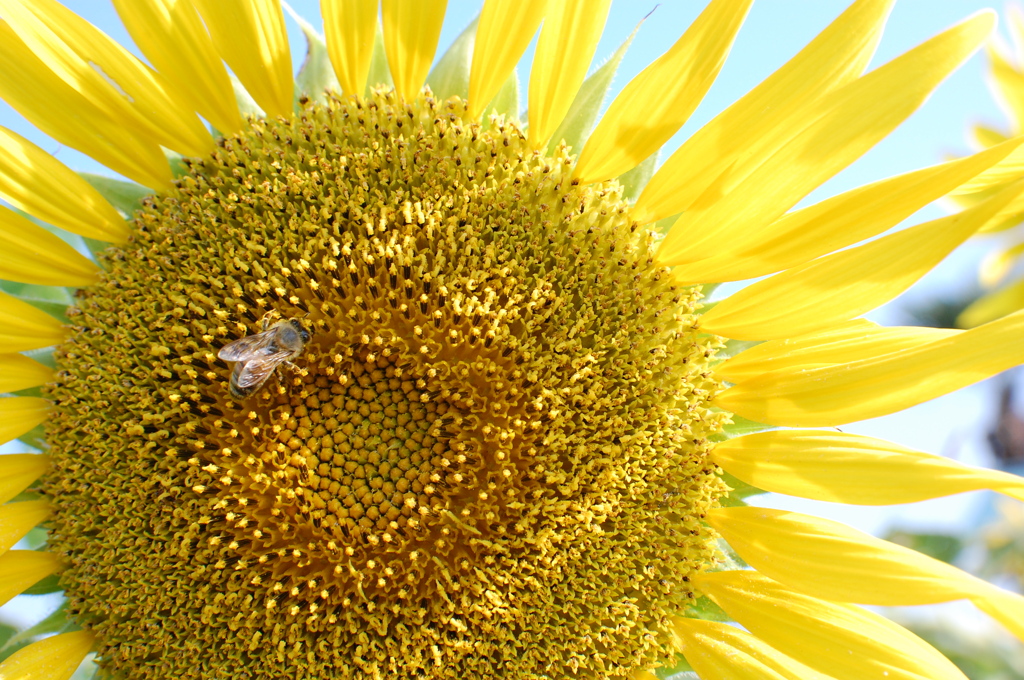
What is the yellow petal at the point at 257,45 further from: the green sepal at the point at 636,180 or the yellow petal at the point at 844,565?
the yellow petal at the point at 844,565

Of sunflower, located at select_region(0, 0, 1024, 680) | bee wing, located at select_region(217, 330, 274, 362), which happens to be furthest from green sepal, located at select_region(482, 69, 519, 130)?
bee wing, located at select_region(217, 330, 274, 362)

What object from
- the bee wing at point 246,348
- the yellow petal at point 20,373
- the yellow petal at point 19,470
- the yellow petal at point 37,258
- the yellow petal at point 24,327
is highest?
the yellow petal at point 37,258

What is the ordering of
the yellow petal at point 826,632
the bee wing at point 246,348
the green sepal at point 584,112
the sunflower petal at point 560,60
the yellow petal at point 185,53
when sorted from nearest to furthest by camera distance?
the bee wing at point 246,348 → the yellow petal at point 826,632 → the sunflower petal at point 560,60 → the yellow petal at point 185,53 → the green sepal at point 584,112

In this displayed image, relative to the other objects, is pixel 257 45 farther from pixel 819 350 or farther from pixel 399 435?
pixel 819 350

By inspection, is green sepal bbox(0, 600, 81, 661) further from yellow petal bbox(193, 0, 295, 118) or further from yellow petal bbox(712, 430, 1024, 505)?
yellow petal bbox(712, 430, 1024, 505)

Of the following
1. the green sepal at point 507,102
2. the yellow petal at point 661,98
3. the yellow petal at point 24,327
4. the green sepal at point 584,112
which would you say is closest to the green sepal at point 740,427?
the yellow petal at point 661,98

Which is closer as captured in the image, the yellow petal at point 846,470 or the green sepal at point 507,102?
the yellow petal at point 846,470

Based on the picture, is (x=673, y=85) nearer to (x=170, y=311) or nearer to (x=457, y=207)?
(x=457, y=207)
